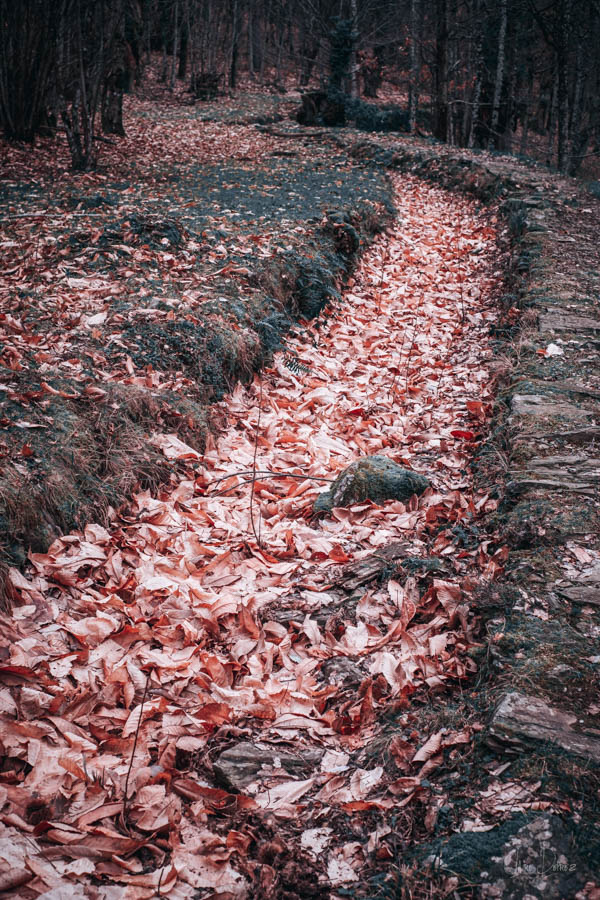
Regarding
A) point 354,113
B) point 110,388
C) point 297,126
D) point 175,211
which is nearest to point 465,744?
point 110,388

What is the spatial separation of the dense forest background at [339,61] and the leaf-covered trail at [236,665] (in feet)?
24.6

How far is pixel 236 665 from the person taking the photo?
220 cm

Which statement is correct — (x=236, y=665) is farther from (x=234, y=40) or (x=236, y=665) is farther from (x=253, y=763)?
(x=234, y=40)

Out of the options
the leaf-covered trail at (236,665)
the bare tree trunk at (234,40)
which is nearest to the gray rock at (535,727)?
the leaf-covered trail at (236,665)

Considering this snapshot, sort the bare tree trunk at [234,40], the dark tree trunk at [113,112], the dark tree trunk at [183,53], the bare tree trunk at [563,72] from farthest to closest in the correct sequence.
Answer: the dark tree trunk at [183,53] → the bare tree trunk at [234,40] → the dark tree trunk at [113,112] → the bare tree trunk at [563,72]

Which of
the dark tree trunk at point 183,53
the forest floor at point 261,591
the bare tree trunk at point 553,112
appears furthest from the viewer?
the dark tree trunk at point 183,53

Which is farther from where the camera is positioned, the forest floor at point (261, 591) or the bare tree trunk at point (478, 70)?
the bare tree trunk at point (478, 70)

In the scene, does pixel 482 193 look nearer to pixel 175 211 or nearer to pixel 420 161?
pixel 420 161

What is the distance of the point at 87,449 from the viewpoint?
292 cm

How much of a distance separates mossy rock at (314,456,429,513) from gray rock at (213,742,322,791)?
136 centimetres

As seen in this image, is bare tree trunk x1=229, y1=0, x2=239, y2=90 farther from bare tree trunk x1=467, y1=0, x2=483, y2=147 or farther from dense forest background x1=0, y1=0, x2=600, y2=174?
bare tree trunk x1=467, y1=0, x2=483, y2=147

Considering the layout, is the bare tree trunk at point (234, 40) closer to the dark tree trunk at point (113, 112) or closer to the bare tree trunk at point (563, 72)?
the dark tree trunk at point (113, 112)

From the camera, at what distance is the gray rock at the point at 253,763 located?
1.74 metres

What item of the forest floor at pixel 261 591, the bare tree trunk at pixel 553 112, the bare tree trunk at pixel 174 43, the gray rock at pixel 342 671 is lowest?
the gray rock at pixel 342 671
